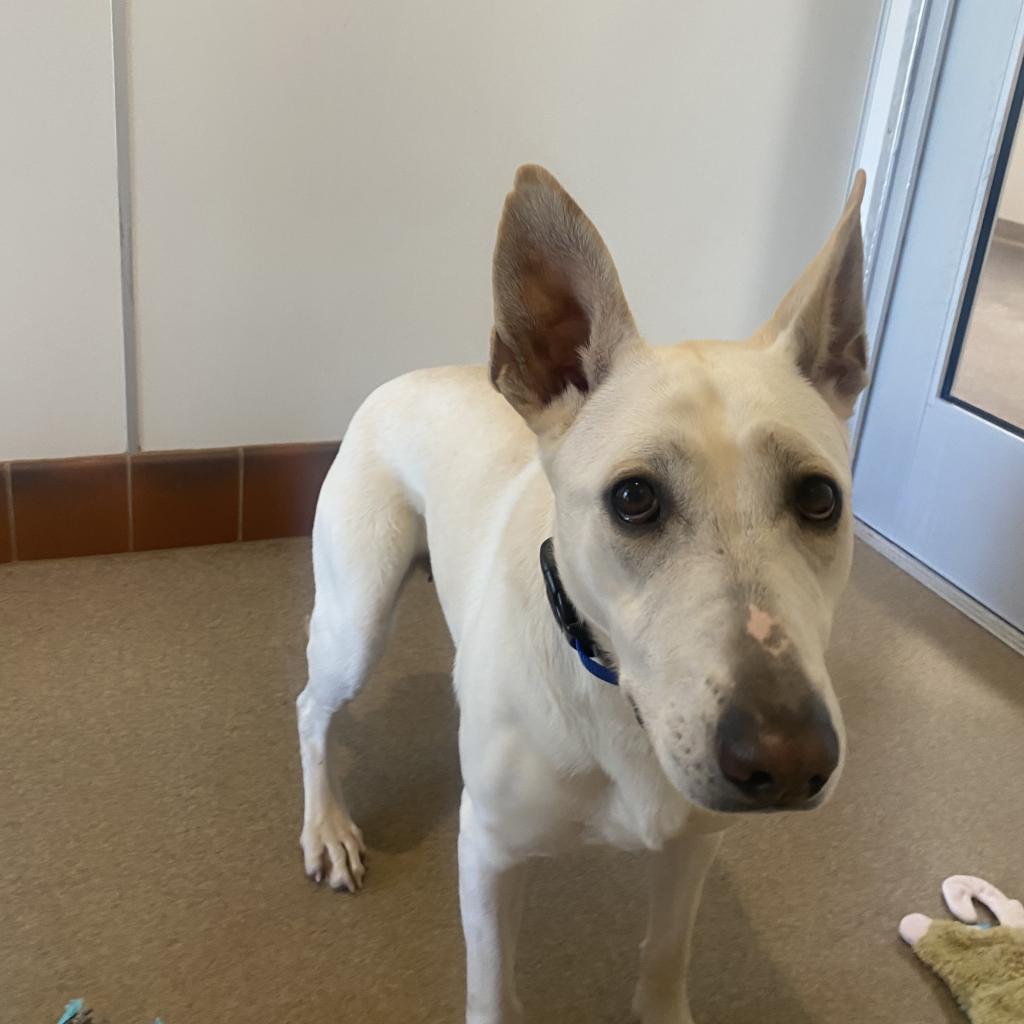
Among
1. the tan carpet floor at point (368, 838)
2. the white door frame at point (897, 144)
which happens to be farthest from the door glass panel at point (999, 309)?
the tan carpet floor at point (368, 838)

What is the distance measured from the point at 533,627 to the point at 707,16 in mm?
1863

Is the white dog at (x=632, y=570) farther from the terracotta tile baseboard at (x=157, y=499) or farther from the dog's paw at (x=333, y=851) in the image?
the terracotta tile baseboard at (x=157, y=499)

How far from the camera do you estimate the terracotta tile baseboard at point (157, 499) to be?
2.32 m

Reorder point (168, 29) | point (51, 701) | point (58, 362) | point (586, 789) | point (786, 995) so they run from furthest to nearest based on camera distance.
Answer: point (58, 362) < point (168, 29) < point (51, 701) < point (786, 995) < point (586, 789)

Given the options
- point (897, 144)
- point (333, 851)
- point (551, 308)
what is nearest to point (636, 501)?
point (551, 308)

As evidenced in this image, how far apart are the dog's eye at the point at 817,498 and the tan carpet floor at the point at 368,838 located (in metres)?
0.82

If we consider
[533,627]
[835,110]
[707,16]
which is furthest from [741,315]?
[533,627]

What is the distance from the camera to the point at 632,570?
909 mm

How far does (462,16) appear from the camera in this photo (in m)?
2.24

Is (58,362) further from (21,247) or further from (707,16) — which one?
(707,16)

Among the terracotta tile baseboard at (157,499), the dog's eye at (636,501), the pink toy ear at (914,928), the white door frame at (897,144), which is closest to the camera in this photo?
the dog's eye at (636,501)

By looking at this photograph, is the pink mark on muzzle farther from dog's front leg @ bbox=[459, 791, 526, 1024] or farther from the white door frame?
the white door frame

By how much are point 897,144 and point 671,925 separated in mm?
2022

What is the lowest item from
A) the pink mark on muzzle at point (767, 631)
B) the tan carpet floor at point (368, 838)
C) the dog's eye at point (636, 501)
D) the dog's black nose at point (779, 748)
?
the tan carpet floor at point (368, 838)
